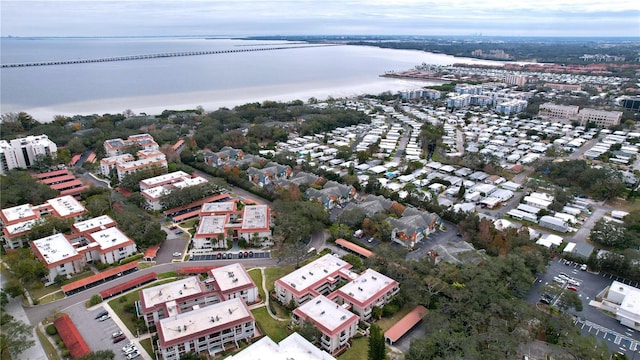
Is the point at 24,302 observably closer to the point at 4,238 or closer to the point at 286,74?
the point at 4,238

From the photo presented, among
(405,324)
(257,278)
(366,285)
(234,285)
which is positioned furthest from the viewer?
(257,278)

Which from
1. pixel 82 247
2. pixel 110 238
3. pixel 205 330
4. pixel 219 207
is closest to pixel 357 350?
pixel 205 330

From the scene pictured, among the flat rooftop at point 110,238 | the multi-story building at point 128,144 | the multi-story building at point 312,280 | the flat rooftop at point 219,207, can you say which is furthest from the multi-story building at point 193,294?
the multi-story building at point 128,144

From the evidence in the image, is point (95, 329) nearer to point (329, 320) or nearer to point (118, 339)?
point (118, 339)

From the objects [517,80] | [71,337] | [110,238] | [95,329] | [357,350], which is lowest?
[357,350]

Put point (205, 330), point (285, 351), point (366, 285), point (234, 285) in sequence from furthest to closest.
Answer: point (366, 285), point (234, 285), point (205, 330), point (285, 351)

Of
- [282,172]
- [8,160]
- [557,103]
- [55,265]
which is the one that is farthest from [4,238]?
[557,103]

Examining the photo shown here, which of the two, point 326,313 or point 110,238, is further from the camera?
point 110,238
